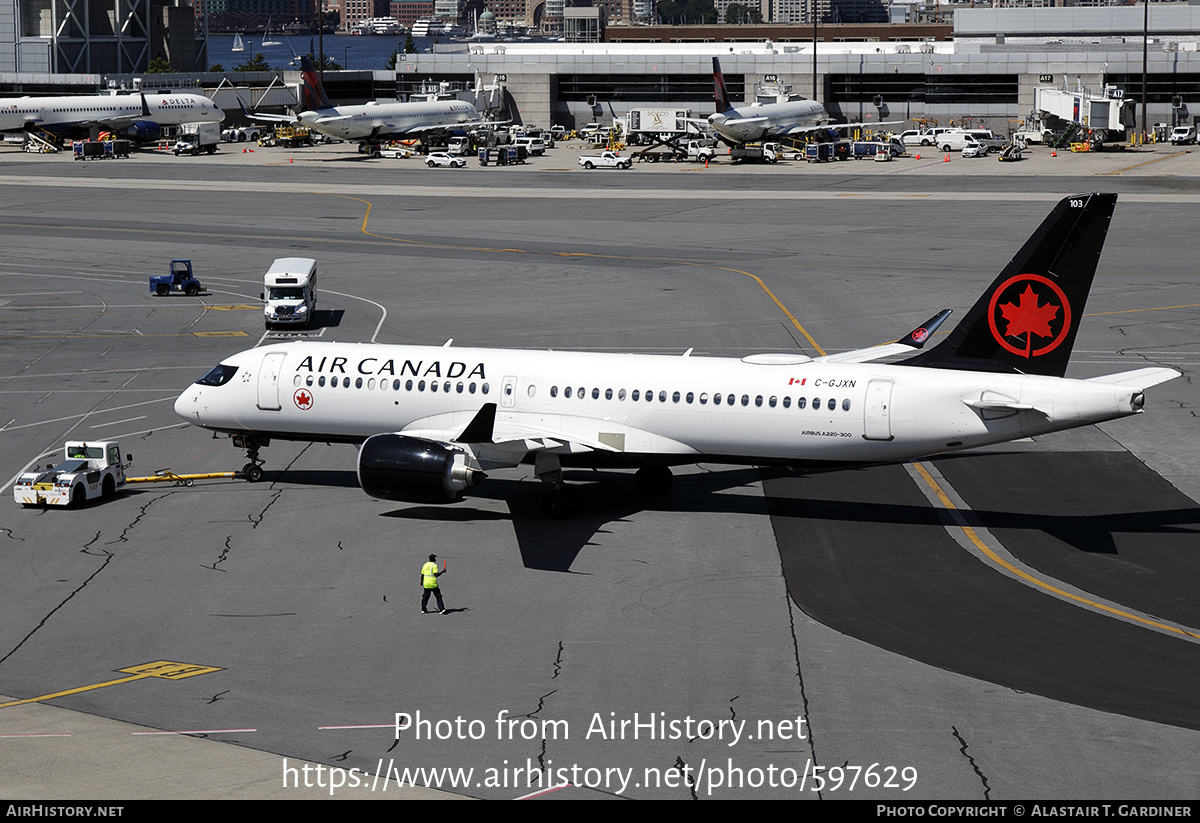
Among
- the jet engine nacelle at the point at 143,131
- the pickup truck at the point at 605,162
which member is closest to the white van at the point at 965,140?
the pickup truck at the point at 605,162

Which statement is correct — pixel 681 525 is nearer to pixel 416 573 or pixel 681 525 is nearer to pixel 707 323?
pixel 416 573

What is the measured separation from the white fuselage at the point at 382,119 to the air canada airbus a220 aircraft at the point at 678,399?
400ft

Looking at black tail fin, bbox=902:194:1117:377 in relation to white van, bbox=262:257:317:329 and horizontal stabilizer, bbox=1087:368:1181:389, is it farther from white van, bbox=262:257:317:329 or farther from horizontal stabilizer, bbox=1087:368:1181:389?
white van, bbox=262:257:317:329

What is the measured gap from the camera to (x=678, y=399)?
130 ft

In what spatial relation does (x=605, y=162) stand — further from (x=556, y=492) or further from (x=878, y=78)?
(x=556, y=492)

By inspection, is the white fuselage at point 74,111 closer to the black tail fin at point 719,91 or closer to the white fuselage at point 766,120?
the black tail fin at point 719,91

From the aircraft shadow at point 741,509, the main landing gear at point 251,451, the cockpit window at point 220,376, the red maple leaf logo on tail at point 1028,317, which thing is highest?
the red maple leaf logo on tail at point 1028,317

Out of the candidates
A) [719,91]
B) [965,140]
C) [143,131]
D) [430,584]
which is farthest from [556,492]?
[143,131]

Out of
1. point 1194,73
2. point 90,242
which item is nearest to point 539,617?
point 90,242

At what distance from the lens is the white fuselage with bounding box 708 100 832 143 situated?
497 feet

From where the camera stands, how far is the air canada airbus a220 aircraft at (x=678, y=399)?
36938mm

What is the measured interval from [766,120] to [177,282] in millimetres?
92134

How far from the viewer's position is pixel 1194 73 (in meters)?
169

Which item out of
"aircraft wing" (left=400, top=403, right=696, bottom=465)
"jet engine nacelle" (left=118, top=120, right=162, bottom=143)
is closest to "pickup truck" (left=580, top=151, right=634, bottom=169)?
"jet engine nacelle" (left=118, top=120, right=162, bottom=143)
